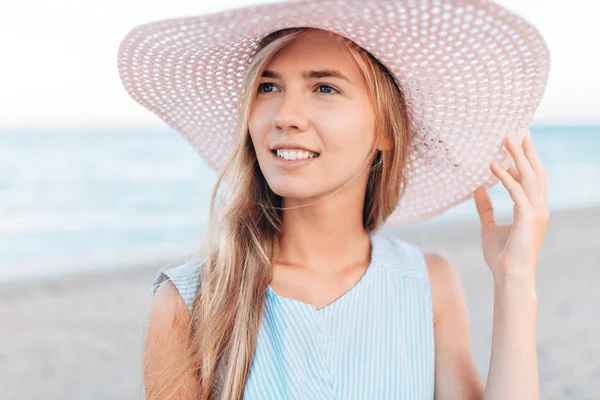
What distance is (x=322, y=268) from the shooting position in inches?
97.3

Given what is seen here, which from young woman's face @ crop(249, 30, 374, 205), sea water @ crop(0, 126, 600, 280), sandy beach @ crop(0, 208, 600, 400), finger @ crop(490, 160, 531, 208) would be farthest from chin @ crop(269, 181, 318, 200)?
sandy beach @ crop(0, 208, 600, 400)

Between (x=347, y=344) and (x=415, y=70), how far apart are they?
934 mm

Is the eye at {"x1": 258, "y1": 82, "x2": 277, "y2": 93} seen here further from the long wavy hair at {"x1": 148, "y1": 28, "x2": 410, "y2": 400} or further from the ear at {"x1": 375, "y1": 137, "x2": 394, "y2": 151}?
the ear at {"x1": 375, "y1": 137, "x2": 394, "y2": 151}

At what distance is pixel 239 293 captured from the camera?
2.29 metres

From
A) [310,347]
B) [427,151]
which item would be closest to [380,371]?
[310,347]

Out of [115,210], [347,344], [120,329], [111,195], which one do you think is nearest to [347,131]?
[347,344]

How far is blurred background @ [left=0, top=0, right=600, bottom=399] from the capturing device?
567 cm

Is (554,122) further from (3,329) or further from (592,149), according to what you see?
(3,329)

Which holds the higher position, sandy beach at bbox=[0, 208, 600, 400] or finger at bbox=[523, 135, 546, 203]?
finger at bbox=[523, 135, 546, 203]

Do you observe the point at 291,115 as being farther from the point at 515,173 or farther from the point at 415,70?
the point at 515,173

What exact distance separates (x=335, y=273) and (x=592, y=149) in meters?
25.2

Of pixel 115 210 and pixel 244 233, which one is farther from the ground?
pixel 244 233

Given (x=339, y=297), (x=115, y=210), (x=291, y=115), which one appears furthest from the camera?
(x=115, y=210)

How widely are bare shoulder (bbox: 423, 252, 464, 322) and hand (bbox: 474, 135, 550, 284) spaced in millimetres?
272
